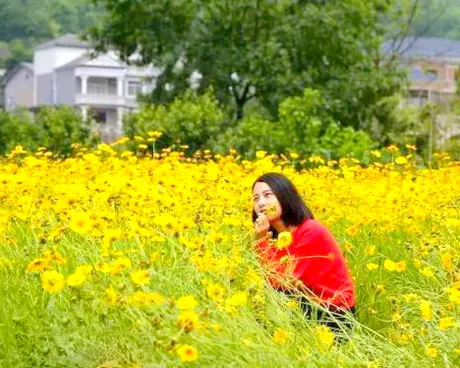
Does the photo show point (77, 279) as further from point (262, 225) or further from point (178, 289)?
point (262, 225)

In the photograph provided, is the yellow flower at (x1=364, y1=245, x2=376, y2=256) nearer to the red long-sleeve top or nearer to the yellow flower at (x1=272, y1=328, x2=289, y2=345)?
the red long-sleeve top

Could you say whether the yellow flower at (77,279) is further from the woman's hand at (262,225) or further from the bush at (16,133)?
the bush at (16,133)

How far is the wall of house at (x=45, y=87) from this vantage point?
213 feet

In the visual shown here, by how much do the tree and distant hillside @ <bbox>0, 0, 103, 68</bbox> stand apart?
36947 millimetres

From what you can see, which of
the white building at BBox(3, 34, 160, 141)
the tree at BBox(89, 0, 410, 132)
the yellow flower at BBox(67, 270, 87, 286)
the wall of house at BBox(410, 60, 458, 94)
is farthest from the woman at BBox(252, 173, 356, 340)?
the wall of house at BBox(410, 60, 458, 94)

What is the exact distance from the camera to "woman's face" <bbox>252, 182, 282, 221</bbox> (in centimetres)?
539

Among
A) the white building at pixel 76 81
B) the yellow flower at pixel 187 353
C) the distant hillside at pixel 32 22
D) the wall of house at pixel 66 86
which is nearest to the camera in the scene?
the yellow flower at pixel 187 353

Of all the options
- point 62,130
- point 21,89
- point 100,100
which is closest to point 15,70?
point 21,89

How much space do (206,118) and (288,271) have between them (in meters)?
13.9

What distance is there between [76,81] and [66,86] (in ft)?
5.07

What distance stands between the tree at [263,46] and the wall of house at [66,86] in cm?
3532

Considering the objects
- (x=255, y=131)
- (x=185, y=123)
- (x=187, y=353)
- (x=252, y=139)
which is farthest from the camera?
(x=185, y=123)

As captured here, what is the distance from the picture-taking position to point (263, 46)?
79.9ft

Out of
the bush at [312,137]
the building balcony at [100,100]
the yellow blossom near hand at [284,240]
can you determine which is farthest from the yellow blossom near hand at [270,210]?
the building balcony at [100,100]
